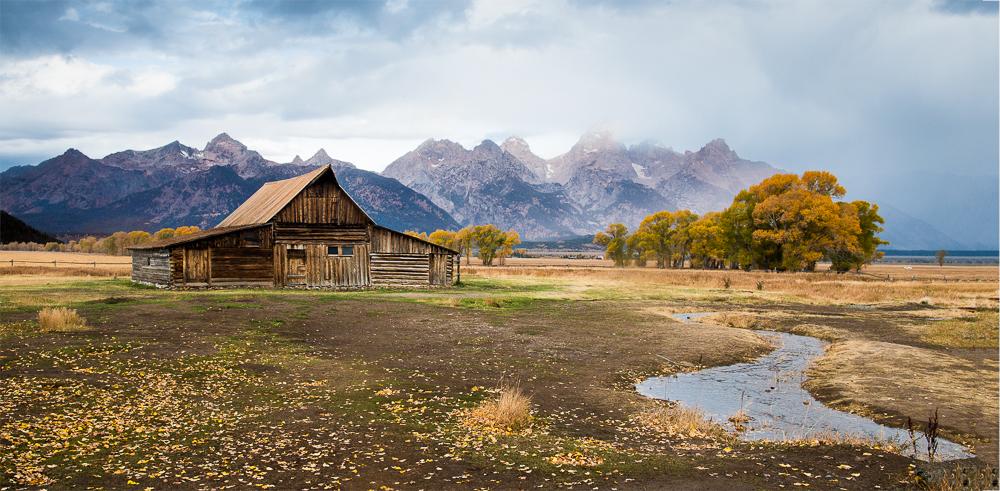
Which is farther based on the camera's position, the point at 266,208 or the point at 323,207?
the point at 266,208

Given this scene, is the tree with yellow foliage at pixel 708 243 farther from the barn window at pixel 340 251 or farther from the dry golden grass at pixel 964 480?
the dry golden grass at pixel 964 480

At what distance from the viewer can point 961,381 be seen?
18.8 metres

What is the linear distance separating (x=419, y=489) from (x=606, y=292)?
139 ft

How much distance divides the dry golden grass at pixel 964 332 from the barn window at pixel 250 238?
4083 centimetres

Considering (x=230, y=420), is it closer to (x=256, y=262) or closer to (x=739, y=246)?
(x=256, y=262)

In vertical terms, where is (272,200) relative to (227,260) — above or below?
above

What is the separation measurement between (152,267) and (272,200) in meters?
10.7

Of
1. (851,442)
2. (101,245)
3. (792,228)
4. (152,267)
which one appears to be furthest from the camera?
(101,245)

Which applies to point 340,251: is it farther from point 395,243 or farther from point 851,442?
point 851,442

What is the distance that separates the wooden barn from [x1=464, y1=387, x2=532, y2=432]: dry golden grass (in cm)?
3660

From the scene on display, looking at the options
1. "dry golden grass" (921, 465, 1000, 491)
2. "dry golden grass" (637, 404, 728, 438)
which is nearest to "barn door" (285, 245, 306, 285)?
"dry golden grass" (637, 404, 728, 438)

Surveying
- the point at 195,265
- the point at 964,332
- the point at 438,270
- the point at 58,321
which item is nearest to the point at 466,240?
the point at 438,270

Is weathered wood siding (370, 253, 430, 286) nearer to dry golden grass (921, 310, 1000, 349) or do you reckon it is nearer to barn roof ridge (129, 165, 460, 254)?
barn roof ridge (129, 165, 460, 254)

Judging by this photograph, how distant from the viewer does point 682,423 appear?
13172mm
